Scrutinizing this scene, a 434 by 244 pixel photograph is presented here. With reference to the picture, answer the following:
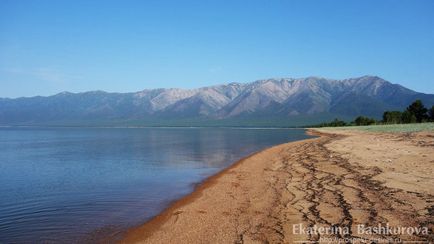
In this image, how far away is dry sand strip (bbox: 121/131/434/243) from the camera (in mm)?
10625

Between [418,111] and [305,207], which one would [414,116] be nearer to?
[418,111]

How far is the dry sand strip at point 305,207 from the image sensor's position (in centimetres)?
1062

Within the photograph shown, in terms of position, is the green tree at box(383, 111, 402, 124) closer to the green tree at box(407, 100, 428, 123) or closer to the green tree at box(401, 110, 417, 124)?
the green tree at box(401, 110, 417, 124)

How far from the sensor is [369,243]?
9133mm

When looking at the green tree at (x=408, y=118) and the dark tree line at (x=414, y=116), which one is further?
the dark tree line at (x=414, y=116)

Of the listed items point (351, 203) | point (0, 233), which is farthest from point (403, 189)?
point (0, 233)

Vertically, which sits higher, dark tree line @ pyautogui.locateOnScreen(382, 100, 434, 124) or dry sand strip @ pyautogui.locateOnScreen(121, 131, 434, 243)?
dark tree line @ pyautogui.locateOnScreen(382, 100, 434, 124)

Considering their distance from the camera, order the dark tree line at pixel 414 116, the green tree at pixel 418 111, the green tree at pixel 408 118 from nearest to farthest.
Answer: the green tree at pixel 408 118
the dark tree line at pixel 414 116
the green tree at pixel 418 111

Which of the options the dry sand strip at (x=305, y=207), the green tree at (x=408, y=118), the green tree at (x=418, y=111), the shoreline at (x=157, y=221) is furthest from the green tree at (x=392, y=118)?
the shoreline at (x=157, y=221)

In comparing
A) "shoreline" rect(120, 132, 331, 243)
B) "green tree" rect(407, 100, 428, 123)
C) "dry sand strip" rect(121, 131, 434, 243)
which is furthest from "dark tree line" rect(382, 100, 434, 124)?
"shoreline" rect(120, 132, 331, 243)

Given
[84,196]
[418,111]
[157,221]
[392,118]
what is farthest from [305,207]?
[418,111]

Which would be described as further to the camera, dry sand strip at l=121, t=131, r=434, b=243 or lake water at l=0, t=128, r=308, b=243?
lake water at l=0, t=128, r=308, b=243

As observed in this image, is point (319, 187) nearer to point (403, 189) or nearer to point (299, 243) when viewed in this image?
point (403, 189)

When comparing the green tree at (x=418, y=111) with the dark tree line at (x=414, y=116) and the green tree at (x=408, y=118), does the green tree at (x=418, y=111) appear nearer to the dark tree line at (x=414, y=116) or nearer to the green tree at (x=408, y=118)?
the dark tree line at (x=414, y=116)
